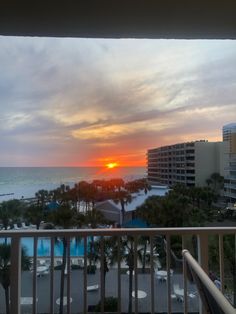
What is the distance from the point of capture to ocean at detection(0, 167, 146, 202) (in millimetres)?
2686

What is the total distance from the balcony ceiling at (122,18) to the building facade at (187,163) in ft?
3.28

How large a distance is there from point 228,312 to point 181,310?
1.85m

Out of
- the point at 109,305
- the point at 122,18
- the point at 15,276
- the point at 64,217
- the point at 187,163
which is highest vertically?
the point at 122,18

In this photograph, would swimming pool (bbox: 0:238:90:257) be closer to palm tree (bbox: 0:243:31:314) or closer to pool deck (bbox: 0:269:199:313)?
palm tree (bbox: 0:243:31:314)

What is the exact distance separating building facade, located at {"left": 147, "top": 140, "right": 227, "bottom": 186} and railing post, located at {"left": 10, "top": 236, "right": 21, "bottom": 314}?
52.1 inches

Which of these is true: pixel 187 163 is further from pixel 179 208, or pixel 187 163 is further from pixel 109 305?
pixel 109 305

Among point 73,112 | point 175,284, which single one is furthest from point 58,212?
point 175,284

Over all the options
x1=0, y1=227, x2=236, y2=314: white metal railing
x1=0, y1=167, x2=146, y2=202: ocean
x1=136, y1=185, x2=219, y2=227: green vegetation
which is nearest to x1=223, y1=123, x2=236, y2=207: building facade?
x1=136, y1=185, x2=219, y2=227: green vegetation

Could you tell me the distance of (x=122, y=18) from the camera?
2035mm

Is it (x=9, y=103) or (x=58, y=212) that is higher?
(x=9, y=103)

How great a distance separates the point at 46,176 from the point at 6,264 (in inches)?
32.2

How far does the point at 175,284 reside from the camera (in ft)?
7.91

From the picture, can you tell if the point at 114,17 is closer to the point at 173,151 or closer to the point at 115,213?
the point at 173,151

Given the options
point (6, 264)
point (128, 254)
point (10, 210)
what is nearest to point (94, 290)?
point (128, 254)
